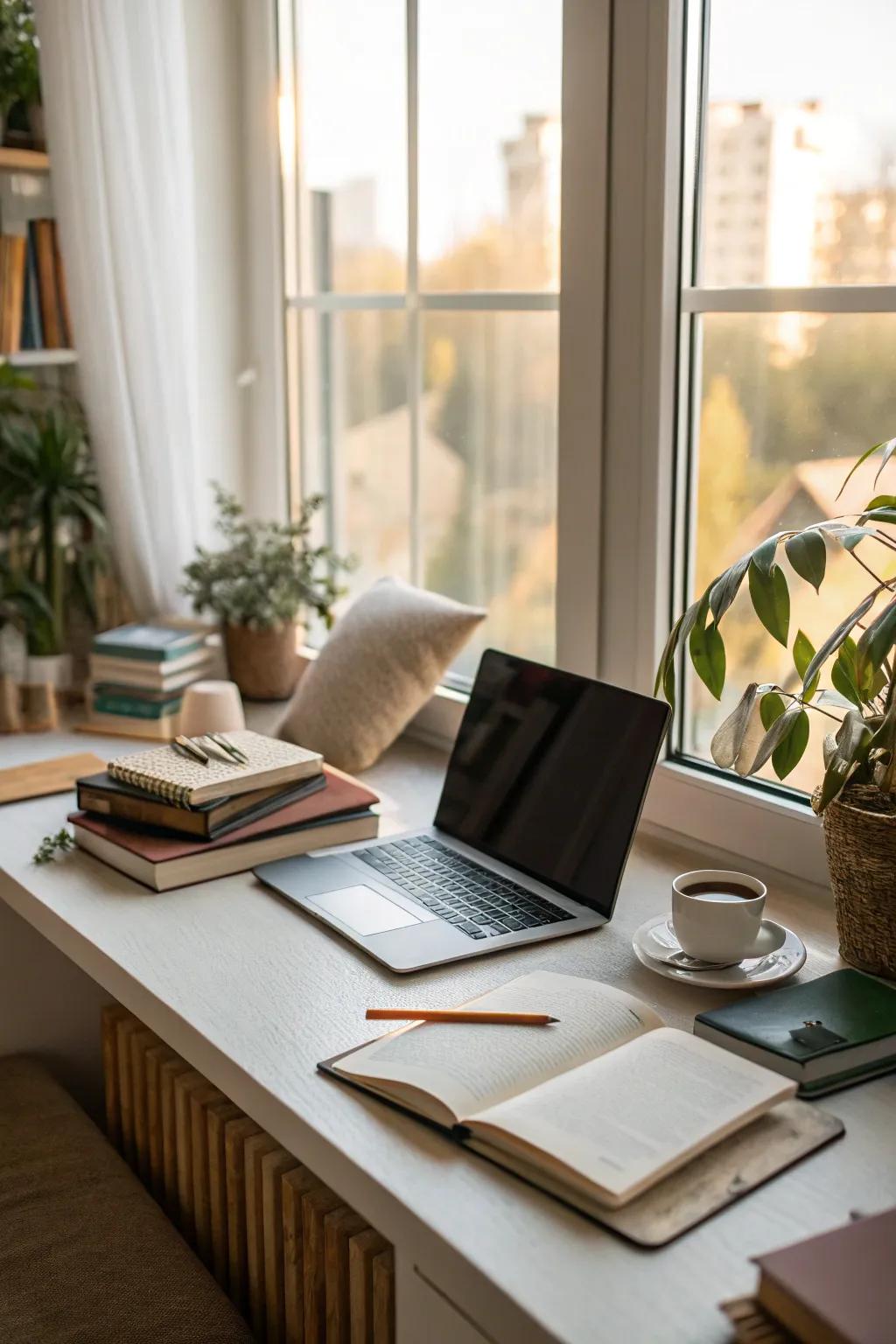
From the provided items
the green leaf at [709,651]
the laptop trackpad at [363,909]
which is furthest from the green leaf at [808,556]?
the laptop trackpad at [363,909]

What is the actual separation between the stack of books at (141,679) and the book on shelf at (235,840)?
45 centimetres

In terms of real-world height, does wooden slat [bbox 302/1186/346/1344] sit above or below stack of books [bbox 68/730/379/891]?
below

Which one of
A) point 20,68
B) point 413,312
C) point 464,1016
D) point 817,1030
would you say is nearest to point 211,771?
point 464,1016

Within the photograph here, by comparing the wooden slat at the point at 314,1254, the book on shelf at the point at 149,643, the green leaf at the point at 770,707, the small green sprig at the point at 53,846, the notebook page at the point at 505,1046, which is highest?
the green leaf at the point at 770,707

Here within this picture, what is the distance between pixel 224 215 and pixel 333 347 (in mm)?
317

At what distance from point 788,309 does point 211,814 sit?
2.69 feet

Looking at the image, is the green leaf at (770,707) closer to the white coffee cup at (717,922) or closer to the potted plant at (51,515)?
the white coffee cup at (717,922)

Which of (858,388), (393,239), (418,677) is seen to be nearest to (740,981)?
(858,388)

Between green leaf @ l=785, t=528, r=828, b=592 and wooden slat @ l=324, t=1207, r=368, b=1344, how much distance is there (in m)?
0.68

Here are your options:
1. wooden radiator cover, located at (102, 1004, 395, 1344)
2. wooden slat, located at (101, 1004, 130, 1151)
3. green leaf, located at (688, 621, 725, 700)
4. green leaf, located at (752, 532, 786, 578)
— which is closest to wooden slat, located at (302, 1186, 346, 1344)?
wooden radiator cover, located at (102, 1004, 395, 1344)

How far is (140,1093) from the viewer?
164 centimetres

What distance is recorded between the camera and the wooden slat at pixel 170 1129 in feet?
5.07

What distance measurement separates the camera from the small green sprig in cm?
157

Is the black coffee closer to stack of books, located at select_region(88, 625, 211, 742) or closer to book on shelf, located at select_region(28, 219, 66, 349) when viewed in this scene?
stack of books, located at select_region(88, 625, 211, 742)
